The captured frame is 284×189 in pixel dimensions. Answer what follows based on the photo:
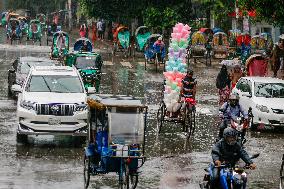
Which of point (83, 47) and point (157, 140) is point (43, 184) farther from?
point (83, 47)

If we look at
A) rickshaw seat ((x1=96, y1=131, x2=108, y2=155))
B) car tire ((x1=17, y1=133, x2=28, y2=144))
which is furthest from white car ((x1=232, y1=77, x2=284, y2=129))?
rickshaw seat ((x1=96, y1=131, x2=108, y2=155))

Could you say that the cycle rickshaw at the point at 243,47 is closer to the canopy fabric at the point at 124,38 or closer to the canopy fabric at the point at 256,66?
the canopy fabric at the point at 124,38

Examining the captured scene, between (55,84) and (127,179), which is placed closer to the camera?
(127,179)

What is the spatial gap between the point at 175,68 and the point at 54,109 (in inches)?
207

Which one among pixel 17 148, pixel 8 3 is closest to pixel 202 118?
pixel 17 148

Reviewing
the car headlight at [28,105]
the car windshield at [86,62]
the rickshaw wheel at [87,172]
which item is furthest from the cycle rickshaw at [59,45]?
the rickshaw wheel at [87,172]

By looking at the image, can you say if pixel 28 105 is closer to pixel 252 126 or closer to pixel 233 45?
pixel 252 126

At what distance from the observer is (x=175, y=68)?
2712 cm

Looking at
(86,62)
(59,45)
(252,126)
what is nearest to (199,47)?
(59,45)

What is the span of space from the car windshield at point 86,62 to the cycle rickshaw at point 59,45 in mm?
14399

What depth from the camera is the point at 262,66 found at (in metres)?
41.5

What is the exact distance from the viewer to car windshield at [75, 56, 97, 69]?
3669 centimetres

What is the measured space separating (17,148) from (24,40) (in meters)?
49.3

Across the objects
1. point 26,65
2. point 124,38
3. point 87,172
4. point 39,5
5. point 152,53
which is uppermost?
point 39,5
